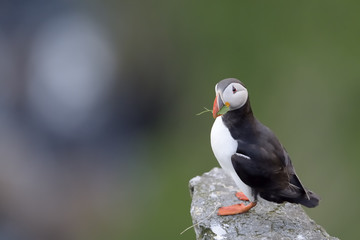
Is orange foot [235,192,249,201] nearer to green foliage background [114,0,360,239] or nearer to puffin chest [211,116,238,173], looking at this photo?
puffin chest [211,116,238,173]

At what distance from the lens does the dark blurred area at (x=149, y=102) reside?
25.4 feet

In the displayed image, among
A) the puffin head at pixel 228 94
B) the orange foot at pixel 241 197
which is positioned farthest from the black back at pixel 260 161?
the orange foot at pixel 241 197

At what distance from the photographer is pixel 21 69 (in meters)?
10.1

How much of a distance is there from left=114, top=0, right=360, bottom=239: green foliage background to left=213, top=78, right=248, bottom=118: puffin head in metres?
3.78

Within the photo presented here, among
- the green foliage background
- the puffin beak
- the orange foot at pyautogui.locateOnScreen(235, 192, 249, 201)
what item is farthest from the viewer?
the green foliage background

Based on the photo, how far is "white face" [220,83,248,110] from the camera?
11.3ft

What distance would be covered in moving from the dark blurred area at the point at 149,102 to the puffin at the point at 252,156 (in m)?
3.34

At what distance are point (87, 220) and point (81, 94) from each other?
2456mm

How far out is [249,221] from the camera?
3.89 metres

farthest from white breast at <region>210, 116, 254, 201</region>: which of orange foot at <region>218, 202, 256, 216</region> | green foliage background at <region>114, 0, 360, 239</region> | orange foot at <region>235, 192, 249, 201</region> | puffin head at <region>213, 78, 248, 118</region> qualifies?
green foliage background at <region>114, 0, 360, 239</region>

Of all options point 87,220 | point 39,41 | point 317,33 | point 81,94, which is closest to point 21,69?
point 39,41

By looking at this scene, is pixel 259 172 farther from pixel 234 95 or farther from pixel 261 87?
pixel 261 87

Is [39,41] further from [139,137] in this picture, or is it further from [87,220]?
[87,220]

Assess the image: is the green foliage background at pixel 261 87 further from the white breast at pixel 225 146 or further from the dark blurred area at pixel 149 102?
the white breast at pixel 225 146
